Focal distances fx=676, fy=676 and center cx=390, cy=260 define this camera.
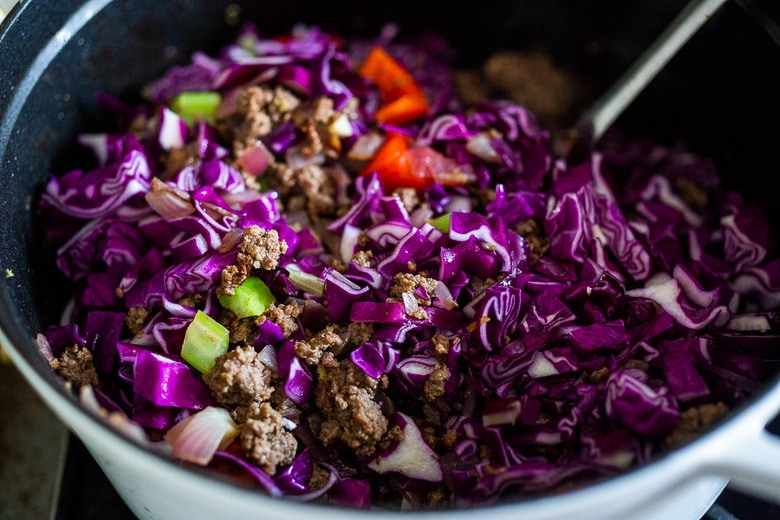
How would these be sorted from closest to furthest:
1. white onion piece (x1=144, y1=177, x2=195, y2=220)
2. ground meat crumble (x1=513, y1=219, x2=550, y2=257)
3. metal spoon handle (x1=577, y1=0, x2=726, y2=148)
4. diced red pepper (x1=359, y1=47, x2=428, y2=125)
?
white onion piece (x1=144, y1=177, x2=195, y2=220) < ground meat crumble (x1=513, y1=219, x2=550, y2=257) < metal spoon handle (x1=577, y1=0, x2=726, y2=148) < diced red pepper (x1=359, y1=47, x2=428, y2=125)

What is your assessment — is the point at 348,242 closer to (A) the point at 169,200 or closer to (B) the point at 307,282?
(B) the point at 307,282

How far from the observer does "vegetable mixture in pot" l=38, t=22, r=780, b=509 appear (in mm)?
1521

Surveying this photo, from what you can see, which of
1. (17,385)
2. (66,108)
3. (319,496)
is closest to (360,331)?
(319,496)

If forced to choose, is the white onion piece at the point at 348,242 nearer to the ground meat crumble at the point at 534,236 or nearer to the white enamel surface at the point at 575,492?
the ground meat crumble at the point at 534,236

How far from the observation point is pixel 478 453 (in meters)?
1.57

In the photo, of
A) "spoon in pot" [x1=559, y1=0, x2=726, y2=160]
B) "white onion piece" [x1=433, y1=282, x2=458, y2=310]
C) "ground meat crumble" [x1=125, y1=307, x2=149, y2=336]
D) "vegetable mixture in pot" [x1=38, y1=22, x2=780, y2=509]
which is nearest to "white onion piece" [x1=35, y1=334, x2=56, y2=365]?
"vegetable mixture in pot" [x1=38, y1=22, x2=780, y2=509]

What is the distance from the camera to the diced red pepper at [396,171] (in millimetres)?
1995

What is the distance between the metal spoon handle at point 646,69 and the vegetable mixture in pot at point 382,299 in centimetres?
17

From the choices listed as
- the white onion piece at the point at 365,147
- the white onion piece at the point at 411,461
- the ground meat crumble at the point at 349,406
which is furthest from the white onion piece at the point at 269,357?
the white onion piece at the point at 365,147

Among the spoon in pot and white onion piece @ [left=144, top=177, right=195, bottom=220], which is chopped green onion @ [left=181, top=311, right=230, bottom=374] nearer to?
white onion piece @ [left=144, top=177, right=195, bottom=220]

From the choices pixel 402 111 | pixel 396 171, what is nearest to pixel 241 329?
pixel 396 171

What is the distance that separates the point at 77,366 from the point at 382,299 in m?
0.76

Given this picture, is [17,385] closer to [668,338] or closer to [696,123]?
[668,338]

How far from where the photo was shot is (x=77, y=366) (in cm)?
165
